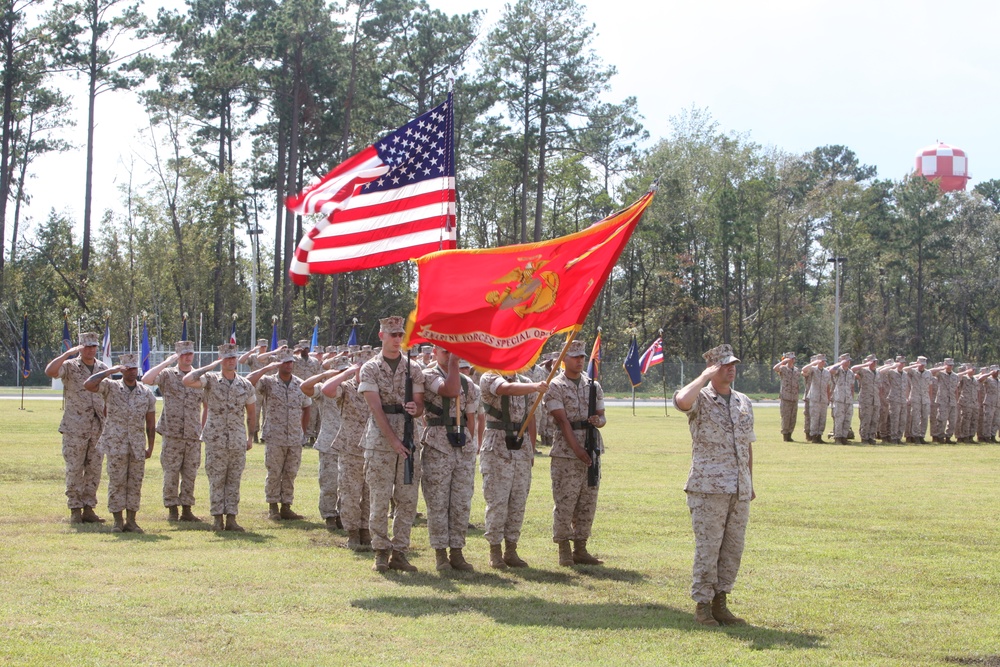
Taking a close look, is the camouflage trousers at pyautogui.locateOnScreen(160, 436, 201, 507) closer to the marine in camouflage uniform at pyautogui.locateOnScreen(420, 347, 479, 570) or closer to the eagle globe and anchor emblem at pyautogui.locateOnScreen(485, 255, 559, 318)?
the marine in camouflage uniform at pyautogui.locateOnScreen(420, 347, 479, 570)

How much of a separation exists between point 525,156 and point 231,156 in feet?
57.4

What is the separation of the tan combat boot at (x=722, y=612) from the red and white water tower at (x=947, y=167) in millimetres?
77281

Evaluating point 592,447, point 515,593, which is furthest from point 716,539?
point 592,447

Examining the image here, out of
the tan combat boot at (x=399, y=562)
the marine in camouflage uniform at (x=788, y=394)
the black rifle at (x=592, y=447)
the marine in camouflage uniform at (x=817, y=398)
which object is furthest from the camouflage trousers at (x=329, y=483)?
the marine in camouflage uniform at (x=817, y=398)

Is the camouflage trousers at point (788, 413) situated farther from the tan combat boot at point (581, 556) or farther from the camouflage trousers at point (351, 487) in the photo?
the camouflage trousers at point (351, 487)

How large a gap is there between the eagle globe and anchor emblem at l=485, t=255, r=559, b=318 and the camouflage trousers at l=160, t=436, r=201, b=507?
A: 5.43 meters

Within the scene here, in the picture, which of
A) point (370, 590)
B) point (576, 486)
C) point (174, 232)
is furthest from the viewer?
point (174, 232)

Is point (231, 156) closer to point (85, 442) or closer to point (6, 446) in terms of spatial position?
point (6, 446)

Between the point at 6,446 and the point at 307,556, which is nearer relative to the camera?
the point at 307,556

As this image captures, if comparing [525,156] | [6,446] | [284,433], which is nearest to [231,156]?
[525,156]

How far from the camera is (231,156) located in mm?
63750

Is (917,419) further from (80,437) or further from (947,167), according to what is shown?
(947,167)

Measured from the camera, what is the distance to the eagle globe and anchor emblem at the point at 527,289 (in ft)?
32.1

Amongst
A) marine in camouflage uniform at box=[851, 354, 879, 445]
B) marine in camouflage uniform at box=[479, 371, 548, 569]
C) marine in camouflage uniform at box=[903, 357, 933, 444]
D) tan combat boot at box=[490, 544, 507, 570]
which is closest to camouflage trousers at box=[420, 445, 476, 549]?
marine in camouflage uniform at box=[479, 371, 548, 569]
